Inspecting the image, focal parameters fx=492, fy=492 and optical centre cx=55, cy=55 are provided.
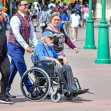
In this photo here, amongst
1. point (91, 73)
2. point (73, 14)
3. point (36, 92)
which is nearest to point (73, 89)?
point (36, 92)

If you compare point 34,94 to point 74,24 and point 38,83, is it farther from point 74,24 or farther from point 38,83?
point 74,24

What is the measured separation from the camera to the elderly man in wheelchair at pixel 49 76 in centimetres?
773

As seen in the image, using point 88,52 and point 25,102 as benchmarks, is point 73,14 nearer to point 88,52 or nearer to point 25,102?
point 88,52

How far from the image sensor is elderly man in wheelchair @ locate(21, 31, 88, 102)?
773cm

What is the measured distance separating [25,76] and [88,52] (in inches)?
351

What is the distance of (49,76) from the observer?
789 cm

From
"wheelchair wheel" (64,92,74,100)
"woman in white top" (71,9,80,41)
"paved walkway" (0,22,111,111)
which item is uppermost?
"woman in white top" (71,9,80,41)

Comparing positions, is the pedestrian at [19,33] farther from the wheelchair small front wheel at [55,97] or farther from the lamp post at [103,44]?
the lamp post at [103,44]

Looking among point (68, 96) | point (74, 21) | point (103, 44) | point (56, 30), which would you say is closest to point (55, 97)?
point (68, 96)

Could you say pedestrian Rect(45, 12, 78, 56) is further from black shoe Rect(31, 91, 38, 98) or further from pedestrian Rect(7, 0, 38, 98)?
black shoe Rect(31, 91, 38, 98)

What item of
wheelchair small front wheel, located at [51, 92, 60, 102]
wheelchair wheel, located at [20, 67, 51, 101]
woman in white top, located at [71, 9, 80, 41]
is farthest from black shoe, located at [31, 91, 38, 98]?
woman in white top, located at [71, 9, 80, 41]

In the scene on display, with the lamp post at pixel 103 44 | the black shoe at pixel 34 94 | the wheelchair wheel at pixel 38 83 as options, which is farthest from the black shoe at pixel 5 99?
the lamp post at pixel 103 44

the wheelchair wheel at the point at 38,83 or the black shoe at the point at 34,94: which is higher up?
the wheelchair wheel at the point at 38,83

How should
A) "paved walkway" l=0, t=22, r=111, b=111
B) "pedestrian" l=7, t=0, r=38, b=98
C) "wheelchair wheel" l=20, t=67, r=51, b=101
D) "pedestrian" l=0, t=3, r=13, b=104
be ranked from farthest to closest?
"pedestrian" l=7, t=0, r=38, b=98 → "wheelchair wheel" l=20, t=67, r=51, b=101 → "pedestrian" l=0, t=3, r=13, b=104 → "paved walkway" l=0, t=22, r=111, b=111
